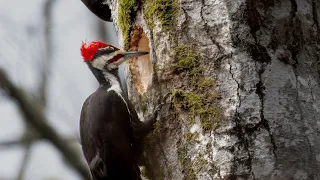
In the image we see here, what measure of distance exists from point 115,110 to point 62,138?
1649 millimetres

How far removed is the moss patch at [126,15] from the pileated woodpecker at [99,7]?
0.50 meters

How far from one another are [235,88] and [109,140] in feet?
3.15

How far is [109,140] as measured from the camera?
3.09m

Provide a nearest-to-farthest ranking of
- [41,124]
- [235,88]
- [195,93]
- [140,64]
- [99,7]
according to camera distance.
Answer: [235,88], [195,93], [140,64], [99,7], [41,124]

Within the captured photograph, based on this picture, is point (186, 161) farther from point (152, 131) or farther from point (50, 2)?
point (50, 2)

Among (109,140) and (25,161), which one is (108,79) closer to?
(109,140)

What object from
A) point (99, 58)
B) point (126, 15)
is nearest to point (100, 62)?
point (99, 58)

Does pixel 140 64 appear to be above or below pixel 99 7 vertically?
below

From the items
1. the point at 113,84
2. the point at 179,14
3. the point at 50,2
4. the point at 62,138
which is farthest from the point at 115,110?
the point at 50,2

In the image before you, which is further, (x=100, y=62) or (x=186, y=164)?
(x=100, y=62)

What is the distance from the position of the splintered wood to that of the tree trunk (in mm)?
269

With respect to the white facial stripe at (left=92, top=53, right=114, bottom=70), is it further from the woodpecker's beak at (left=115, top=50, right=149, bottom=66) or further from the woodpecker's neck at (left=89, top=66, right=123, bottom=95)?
the woodpecker's beak at (left=115, top=50, right=149, bottom=66)

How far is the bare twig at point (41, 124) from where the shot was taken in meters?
4.58

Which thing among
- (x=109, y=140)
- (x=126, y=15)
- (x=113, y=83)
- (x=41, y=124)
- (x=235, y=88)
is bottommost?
(x=41, y=124)
